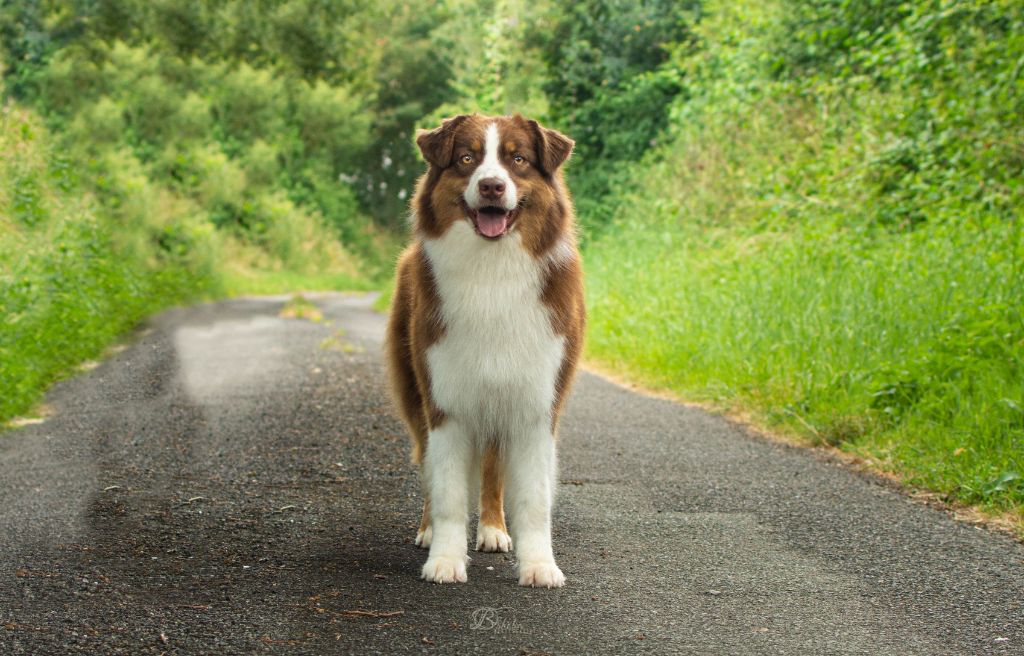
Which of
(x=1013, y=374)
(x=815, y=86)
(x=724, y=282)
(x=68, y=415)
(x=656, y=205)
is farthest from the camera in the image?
(x=656, y=205)

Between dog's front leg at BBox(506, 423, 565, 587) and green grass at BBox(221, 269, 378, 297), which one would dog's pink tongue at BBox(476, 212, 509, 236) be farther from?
green grass at BBox(221, 269, 378, 297)

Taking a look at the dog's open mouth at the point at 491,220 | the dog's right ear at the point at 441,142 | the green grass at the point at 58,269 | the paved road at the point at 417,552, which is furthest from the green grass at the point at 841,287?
the green grass at the point at 58,269

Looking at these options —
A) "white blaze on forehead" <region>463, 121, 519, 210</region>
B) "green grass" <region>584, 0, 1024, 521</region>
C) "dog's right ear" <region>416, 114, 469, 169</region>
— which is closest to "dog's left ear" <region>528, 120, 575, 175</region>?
"white blaze on forehead" <region>463, 121, 519, 210</region>

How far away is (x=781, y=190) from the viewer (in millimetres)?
12781

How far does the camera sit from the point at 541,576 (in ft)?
14.2

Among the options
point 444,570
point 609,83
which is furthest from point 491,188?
point 609,83

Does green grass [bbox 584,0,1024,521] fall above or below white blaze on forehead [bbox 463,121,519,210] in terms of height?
below

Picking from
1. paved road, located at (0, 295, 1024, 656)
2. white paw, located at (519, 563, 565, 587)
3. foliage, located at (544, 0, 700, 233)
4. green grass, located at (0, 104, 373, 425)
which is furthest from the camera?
foliage, located at (544, 0, 700, 233)

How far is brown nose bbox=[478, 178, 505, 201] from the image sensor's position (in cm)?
421

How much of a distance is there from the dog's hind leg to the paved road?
89mm

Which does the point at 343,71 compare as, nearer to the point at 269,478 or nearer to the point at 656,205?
the point at 656,205

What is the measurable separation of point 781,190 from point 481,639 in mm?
10052

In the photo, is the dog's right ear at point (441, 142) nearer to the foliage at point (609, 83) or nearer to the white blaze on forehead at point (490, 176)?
the white blaze on forehead at point (490, 176)

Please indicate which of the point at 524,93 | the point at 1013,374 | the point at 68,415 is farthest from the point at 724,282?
the point at 524,93
